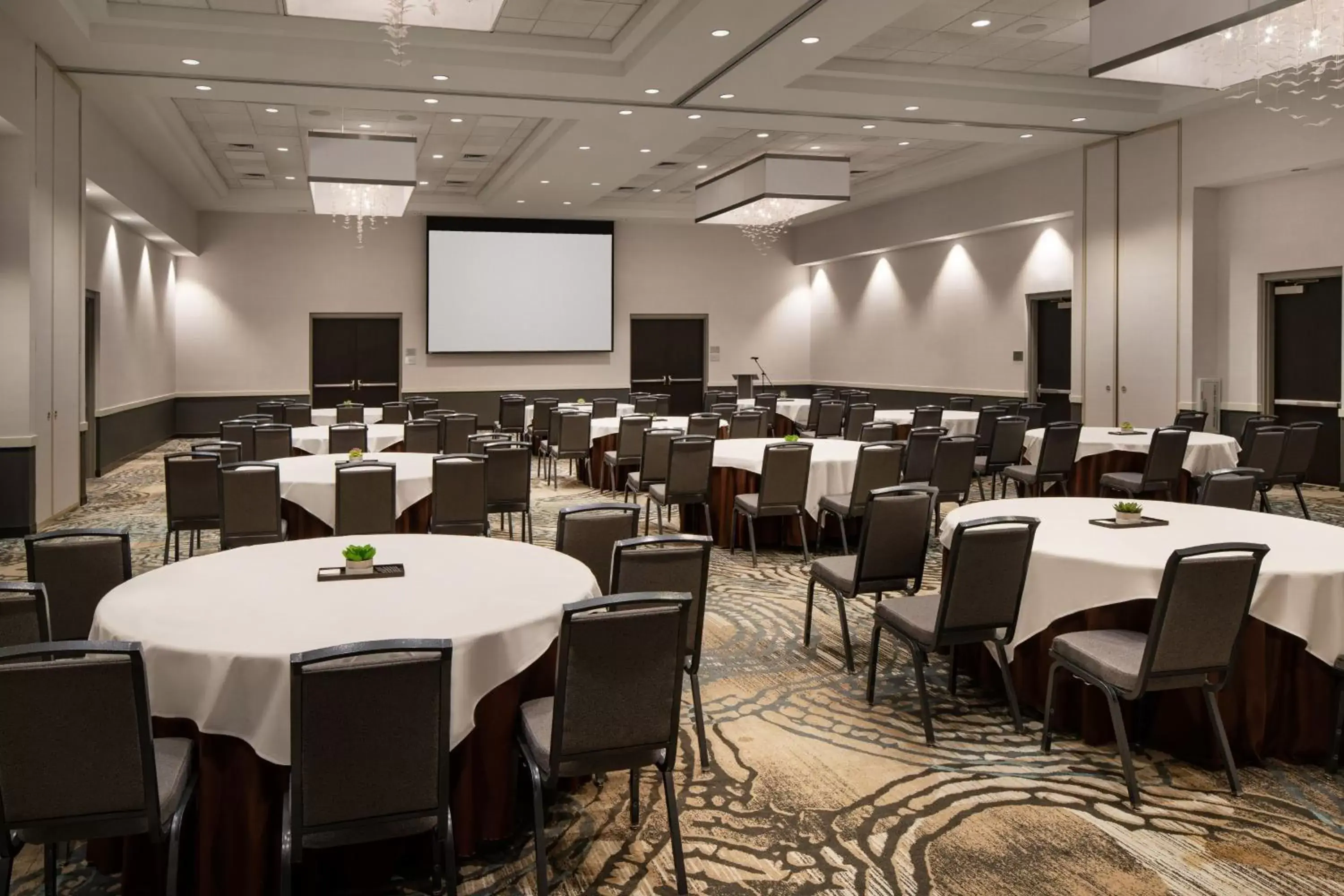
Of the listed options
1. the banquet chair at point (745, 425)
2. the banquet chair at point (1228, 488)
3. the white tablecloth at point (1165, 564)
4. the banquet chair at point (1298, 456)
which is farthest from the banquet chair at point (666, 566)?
the banquet chair at point (1298, 456)

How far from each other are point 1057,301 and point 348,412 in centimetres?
995

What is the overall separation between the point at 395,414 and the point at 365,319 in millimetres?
6770

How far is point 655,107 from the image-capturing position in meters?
11.4

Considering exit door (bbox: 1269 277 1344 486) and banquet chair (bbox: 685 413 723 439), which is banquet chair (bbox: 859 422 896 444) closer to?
banquet chair (bbox: 685 413 723 439)

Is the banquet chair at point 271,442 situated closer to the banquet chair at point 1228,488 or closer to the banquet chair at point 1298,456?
the banquet chair at point 1228,488

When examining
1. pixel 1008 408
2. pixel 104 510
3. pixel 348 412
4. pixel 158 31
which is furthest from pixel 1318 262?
pixel 104 510

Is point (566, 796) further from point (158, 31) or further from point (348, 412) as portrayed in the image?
point (348, 412)

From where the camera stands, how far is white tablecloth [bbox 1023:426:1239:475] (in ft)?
30.1

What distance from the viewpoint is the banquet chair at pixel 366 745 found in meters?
2.63

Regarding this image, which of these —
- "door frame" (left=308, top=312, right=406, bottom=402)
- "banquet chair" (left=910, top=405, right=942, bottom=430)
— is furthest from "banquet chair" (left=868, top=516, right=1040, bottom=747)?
"door frame" (left=308, top=312, right=406, bottom=402)

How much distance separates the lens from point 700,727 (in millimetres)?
4242

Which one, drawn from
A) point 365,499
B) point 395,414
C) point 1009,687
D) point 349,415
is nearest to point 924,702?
point 1009,687

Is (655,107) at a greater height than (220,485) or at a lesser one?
greater

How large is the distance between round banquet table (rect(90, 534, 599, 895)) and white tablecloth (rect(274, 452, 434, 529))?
295 cm
